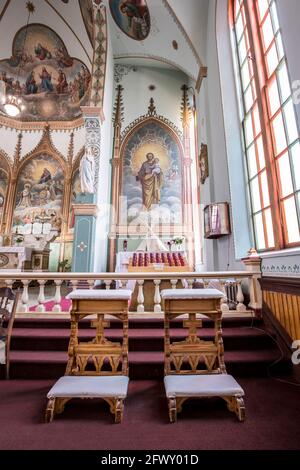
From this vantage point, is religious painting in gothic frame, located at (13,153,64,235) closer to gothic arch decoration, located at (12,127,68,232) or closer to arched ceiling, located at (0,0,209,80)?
gothic arch decoration, located at (12,127,68,232)

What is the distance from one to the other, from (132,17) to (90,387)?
9.82 meters

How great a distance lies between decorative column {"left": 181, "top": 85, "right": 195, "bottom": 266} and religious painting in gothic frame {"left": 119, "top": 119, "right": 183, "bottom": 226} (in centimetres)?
18

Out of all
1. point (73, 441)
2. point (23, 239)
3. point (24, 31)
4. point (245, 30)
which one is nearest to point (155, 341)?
point (73, 441)

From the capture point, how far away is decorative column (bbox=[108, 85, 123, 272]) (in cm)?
799

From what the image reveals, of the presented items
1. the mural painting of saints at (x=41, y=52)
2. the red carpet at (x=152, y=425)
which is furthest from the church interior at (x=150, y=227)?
the mural painting of saints at (x=41, y=52)

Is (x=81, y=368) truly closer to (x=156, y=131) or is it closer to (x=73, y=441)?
(x=73, y=441)

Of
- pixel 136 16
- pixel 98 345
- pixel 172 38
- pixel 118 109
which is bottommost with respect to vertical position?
pixel 98 345

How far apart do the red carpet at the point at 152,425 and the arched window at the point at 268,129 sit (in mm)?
1928

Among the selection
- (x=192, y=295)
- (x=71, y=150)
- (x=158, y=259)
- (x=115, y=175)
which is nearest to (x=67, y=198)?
(x=71, y=150)

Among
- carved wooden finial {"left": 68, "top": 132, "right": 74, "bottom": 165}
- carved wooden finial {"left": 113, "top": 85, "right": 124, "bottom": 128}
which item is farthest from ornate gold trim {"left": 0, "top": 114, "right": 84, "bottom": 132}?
carved wooden finial {"left": 113, "top": 85, "right": 124, "bottom": 128}

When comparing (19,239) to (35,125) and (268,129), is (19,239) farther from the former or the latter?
(268,129)

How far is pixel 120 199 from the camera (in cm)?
841

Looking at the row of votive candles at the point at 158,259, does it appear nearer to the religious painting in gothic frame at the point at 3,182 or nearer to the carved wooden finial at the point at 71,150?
the carved wooden finial at the point at 71,150

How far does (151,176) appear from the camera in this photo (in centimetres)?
862
